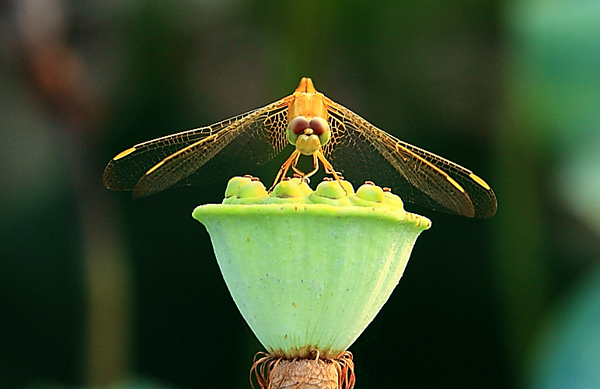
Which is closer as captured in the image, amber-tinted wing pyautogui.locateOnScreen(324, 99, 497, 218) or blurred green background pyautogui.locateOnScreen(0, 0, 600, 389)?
amber-tinted wing pyautogui.locateOnScreen(324, 99, 497, 218)

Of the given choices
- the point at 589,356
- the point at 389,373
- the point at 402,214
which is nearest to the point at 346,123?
the point at 402,214

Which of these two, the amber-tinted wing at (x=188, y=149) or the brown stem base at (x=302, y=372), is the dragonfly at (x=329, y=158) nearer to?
the amber-tinted wing at (x=188, y=149)

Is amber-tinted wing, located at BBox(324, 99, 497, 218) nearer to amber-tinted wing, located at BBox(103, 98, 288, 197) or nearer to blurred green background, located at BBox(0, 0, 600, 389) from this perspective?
amber-tinted wing, located at BBox(103, 98, 288, 197)

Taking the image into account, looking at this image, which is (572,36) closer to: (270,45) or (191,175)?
(270,45)

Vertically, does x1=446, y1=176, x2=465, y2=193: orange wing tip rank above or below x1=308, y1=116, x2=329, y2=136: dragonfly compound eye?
below

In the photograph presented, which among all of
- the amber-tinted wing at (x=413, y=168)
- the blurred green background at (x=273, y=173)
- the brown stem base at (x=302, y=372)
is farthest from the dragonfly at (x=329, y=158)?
the blurred green background at (x=273, y=173)

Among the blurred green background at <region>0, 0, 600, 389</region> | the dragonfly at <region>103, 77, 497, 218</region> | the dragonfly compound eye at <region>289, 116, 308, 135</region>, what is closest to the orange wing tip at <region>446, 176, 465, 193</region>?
the dragonfly at <region>103, 77, 497, 218</region>

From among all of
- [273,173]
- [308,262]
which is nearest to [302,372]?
[308,262]
